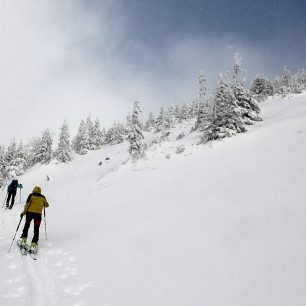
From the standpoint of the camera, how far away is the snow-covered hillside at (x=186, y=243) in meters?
6.32

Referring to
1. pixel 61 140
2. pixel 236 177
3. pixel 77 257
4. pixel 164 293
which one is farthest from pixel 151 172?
pixel 61 140

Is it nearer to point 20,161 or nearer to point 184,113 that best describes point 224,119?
point 20,161

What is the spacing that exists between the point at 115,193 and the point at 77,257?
27.9 ft

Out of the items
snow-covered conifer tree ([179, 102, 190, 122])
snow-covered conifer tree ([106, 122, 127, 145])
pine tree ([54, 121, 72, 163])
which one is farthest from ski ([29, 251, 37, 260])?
snow-covered conifer tree ([179, 102, 190, 122])

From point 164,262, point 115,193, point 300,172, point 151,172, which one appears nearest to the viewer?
point 164,262

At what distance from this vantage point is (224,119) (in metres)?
22.5

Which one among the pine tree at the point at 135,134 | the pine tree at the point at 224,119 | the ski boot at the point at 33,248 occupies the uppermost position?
the pine tree at the point at 135,134

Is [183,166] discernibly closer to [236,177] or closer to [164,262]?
[236,177]

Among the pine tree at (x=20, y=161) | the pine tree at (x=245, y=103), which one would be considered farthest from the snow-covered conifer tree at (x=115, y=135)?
the pine tree at (x=245, y=103)

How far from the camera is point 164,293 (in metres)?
6.44

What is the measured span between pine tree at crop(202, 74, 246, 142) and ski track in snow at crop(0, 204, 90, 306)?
1495 cm

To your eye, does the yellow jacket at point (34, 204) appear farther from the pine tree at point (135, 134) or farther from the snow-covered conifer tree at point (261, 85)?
the snow-covered conifer tree at point (261, 85)

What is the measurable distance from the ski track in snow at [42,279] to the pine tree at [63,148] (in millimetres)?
61963

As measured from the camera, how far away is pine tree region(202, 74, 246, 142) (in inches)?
871
